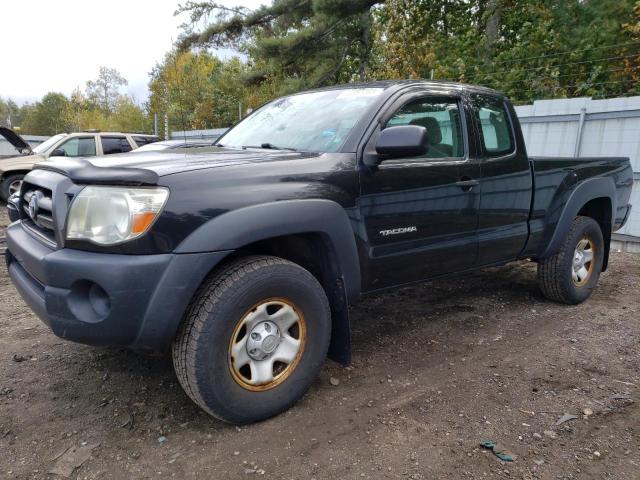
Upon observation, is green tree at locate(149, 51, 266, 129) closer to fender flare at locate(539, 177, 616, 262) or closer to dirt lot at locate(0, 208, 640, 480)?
fender flare at locate(539, 177, 616, 262)

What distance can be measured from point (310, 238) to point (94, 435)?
1.49m

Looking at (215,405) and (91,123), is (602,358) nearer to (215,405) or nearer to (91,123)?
(215,405)

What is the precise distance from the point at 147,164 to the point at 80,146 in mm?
9812

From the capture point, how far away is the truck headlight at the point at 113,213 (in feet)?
7.25

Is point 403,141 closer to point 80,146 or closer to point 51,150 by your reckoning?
point 80,146

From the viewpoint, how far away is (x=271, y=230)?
2484 mm

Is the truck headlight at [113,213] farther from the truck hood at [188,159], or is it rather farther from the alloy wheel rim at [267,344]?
the alloy wheel rim at [267,344]

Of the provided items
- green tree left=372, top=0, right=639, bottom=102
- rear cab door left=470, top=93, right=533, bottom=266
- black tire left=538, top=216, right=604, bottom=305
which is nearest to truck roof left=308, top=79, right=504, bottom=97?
rear cab door left=470, top=93, right=533, bottom=266

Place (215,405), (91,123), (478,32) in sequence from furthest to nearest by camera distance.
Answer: (91,123)
(478,32)
(215,405)

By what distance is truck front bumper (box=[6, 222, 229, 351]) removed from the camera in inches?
85.9

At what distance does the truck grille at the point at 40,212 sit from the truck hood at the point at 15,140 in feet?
28.8

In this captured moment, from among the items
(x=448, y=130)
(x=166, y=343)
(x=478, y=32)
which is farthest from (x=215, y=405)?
(x=478, y=32)

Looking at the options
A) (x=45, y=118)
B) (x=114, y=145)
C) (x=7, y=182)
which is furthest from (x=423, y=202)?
(x=45, y=118)

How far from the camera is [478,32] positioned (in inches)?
653
